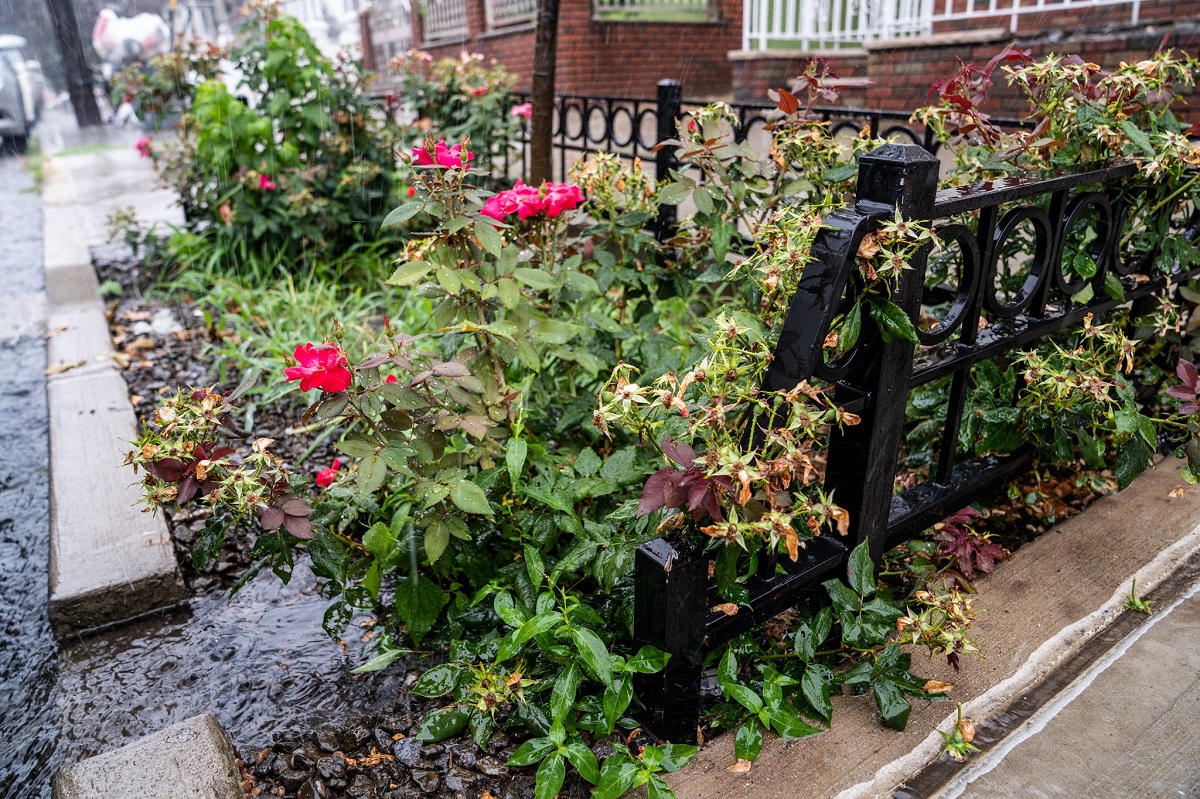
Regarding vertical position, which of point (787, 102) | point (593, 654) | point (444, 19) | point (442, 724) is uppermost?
point (444, 19)

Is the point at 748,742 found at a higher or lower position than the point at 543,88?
lower

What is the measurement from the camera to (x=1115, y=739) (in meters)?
1.55

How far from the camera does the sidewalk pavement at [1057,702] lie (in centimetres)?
149

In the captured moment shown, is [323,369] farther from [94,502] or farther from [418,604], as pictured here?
[94,502]

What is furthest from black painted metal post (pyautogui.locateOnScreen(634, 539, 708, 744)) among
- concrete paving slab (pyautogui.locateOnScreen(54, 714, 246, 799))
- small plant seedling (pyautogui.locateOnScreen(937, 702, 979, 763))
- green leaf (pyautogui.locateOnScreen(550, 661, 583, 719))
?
concrete paving slab (pyautogui.locateOnScreen(54, 714, 246, 799))

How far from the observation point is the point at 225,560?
255cm

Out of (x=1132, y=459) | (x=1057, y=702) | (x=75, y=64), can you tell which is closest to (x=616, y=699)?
(x=1057, y=702)

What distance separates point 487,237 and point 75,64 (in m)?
19.1

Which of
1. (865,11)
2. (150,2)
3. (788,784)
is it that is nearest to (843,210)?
(788,784)

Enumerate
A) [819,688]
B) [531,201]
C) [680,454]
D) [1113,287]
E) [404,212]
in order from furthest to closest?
[1113,287] < [531,201] < [404,212] < [819,688] < [680,454]

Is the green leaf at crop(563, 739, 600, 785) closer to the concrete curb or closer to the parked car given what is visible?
the concrete curb

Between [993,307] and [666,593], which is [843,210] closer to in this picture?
[993,307]

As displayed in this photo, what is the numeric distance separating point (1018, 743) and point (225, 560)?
2251mm

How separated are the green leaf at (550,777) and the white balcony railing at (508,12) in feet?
35.6
